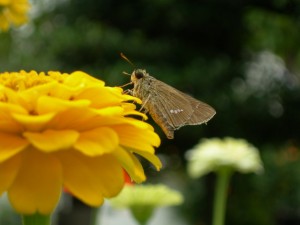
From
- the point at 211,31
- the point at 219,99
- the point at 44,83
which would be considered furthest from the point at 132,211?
the point at 211,31

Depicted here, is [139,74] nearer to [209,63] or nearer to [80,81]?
[80,81]

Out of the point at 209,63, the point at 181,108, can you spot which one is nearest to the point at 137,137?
the point at 181,108

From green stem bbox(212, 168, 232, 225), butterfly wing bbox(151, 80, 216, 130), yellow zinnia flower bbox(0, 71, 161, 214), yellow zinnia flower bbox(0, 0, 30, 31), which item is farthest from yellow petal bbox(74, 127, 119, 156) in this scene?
yellow zinnia flower bbox(0, 0, 30, 31)

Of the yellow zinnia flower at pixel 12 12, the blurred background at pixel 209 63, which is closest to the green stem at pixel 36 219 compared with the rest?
the yellow zinnia flower at pixel 12 12

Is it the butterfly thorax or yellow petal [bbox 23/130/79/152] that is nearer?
yellow petal [bbox 23/130/79/152]

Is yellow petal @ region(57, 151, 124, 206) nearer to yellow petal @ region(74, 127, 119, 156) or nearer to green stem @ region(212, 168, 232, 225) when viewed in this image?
yellow petal @ region(74, 127, 119, 156)

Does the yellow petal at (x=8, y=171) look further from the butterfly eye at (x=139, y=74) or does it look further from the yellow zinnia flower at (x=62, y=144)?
the butterfly eye at (x=139, y=74)

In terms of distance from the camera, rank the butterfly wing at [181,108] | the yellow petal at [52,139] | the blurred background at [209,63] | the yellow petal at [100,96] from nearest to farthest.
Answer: the yellow petal at [52,139], the yellow petal at [100,96], the butterfly wing at [181,108], the blurred background at [209,63]
